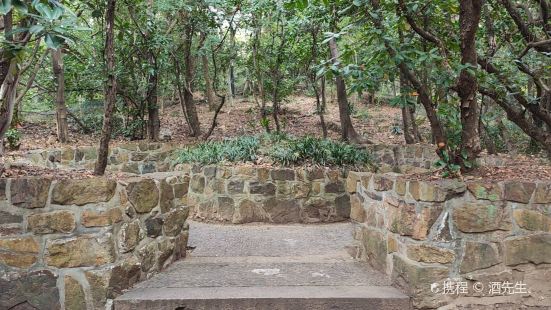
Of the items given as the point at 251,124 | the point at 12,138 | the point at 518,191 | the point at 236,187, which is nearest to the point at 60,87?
the point at 12,138

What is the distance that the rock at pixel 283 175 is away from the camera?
679 centimetres

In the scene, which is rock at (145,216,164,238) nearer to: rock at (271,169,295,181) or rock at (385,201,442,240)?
rock at (385,201,442,240)

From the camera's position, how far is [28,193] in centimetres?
281

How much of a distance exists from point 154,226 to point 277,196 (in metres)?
3.38

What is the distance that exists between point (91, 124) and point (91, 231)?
905cm

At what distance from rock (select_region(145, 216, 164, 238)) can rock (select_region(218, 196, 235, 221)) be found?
315 cm

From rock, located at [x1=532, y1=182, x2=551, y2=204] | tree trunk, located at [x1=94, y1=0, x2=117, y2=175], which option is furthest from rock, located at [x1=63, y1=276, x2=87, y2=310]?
rock, located at [x1=532, y1=182, x2=551, y2=204]

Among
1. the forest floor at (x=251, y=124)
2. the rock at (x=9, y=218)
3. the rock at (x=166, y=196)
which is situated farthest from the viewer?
the forest floor at (x=251, y=124)

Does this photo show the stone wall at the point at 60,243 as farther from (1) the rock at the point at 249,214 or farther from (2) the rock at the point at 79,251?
(1) the rock at the point at 249,214

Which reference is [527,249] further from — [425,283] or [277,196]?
[277,196]

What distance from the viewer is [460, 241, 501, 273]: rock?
2.99 meters

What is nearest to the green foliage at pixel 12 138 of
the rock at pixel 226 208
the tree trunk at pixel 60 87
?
the tree trunk at pixel 60 87

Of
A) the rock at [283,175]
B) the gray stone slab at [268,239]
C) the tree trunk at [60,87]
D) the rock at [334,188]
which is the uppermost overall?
the tree trunk at [60,87]

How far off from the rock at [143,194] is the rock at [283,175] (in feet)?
11.0
